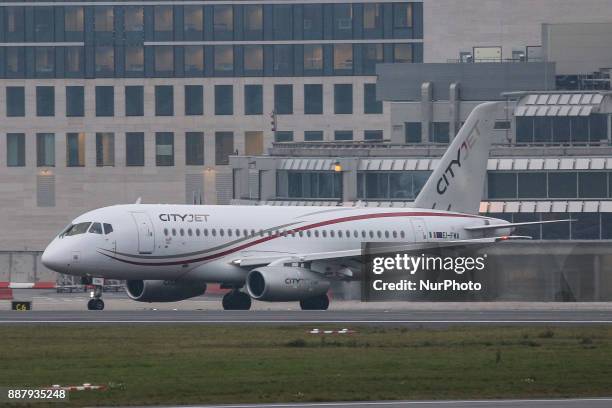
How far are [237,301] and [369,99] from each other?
7151 cm

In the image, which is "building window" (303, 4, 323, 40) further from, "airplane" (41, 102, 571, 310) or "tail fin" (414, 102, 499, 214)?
"airplane" (41, 102, 571, 310)

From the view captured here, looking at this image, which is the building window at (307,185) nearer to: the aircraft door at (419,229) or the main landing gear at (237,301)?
the aircraft door at (419,229)

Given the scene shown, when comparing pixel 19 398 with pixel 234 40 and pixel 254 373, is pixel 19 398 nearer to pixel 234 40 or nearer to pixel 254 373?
pixel 254 373

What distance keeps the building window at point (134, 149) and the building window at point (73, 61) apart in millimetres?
6555

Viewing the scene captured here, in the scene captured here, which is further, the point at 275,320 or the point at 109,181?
the point at 109,181

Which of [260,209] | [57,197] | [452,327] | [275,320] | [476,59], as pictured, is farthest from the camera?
[57,197]

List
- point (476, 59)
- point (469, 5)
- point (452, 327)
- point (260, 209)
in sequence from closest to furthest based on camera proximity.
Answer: point (452, 327)
point (260, 209)
point (476, 59)
point (469, 5)

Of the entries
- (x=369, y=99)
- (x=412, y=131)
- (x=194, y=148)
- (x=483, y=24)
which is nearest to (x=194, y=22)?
(x=194, y=148)

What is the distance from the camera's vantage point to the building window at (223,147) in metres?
137

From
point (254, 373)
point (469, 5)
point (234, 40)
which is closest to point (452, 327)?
point (254, 373)

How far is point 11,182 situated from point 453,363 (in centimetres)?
9991

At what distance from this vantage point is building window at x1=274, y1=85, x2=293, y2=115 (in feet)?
451

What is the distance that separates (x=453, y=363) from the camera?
39688 mm

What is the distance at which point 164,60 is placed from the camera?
137000 mm
